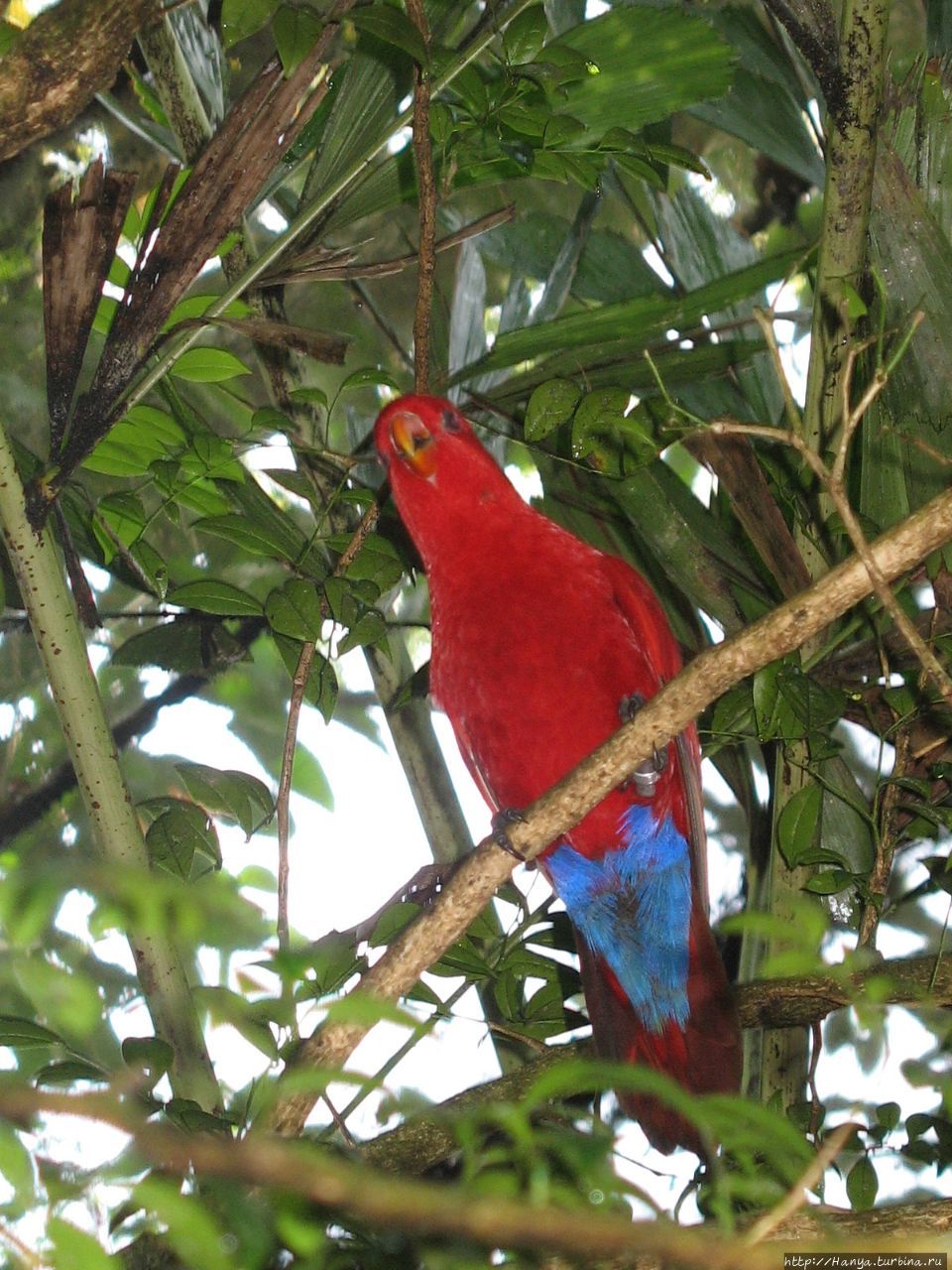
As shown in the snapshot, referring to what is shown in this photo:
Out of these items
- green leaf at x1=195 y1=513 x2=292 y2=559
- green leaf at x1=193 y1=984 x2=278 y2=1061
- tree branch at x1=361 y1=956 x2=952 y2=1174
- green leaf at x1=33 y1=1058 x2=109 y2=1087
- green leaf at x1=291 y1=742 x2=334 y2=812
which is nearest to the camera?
green leaf at x1=193 y1=984 x2=278 y2=1061

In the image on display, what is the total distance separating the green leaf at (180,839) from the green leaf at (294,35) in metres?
1.02

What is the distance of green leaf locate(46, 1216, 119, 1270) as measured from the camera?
59cm

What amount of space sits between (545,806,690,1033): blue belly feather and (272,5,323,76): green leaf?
131cm

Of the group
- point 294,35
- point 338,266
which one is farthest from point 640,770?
point 294,35

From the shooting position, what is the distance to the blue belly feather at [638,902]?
7.13 ft

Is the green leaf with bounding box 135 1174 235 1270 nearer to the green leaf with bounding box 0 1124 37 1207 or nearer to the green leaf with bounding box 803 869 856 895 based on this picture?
the green leaf with bounding box 0 1124 37 1207

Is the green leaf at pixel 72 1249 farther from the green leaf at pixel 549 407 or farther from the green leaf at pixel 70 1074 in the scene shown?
the green leaf at pixel 549 407

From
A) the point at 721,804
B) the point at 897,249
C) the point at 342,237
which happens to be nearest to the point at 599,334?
the point at 897,249

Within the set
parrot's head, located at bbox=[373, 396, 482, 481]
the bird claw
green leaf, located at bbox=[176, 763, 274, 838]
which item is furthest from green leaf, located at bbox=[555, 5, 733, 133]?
green leaf, located at bbox=[176, 763, 274, 838]

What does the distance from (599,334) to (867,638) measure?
63 cm

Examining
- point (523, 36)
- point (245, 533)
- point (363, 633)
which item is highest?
point (523, 36)

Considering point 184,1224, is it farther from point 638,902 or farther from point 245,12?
point 638,902

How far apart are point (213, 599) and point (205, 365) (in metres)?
0.36

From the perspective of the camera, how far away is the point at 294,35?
157 centimetres
